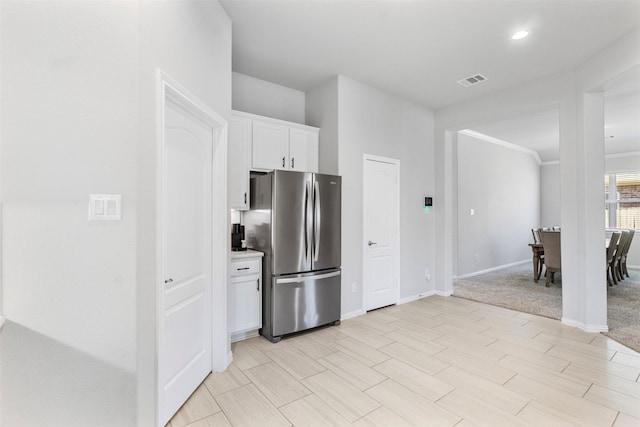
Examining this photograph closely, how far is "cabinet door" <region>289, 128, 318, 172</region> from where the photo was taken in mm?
3727

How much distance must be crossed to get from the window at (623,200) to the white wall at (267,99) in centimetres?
827

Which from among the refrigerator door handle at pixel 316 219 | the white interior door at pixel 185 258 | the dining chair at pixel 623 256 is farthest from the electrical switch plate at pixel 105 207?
the dining chair at pixel 623 256

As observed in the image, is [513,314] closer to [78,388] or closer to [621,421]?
[621,421]

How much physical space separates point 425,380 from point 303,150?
2762 millimetres

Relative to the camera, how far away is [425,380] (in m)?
2.37

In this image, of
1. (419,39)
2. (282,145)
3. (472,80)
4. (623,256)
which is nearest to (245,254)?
(282,145)

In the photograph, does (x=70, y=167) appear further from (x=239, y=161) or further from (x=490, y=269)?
(x=490, y=269)

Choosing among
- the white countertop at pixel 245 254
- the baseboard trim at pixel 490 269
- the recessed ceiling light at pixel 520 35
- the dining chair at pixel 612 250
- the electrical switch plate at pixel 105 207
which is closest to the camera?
the electrical switch plate at pixel 105 207

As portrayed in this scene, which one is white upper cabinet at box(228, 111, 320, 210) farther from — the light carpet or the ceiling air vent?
the light carpet

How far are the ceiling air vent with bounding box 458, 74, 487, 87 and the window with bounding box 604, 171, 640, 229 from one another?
21.0 feet

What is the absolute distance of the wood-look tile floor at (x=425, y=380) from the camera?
6.35 feet

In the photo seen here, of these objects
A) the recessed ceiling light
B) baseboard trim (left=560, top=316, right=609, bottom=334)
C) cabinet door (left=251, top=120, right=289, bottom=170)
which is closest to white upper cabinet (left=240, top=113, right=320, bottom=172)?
cabinet door (left=251, top=120, right=289, bottom=170)

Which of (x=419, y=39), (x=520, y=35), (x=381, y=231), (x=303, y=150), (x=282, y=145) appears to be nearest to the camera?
(x=520, y=35)

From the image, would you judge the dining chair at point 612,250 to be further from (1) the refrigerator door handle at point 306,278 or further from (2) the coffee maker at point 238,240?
(2) the coffee maker at point 238,240
